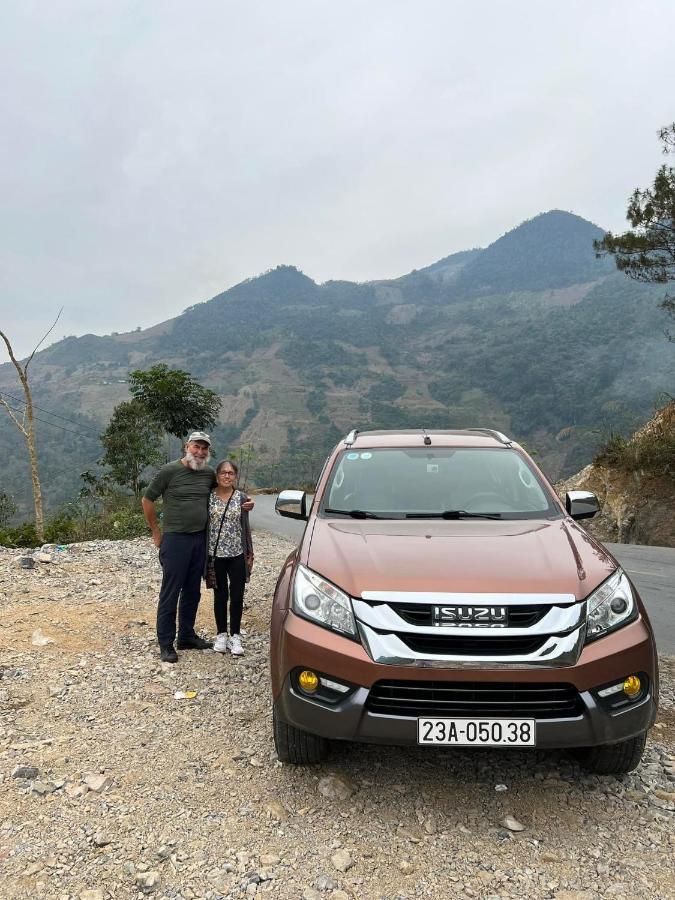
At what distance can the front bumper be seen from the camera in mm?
2465

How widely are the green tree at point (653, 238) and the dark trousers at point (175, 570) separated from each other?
17.0m

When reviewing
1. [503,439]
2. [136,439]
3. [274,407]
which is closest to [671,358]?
[274,407]

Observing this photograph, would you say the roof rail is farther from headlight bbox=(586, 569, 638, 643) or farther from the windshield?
headlight bbox=(586, 569, 638, 643)

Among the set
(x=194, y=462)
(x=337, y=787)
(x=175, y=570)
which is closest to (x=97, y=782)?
(x=337, y=787)

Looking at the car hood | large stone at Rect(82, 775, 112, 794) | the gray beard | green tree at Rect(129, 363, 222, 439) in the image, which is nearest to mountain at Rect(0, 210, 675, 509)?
green tree at Rect(129, 363, 222, 439)

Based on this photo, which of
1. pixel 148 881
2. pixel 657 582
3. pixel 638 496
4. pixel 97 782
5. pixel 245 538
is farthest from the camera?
pixel 638 496

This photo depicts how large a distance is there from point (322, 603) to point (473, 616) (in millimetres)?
649

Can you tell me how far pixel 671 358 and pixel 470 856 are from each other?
12118 cm

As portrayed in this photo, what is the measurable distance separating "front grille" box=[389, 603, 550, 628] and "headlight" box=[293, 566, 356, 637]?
207 millimetres

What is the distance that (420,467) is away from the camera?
13.3ft

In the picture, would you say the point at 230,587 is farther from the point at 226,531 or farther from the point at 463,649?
the point at 463,649

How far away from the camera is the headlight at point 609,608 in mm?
2605

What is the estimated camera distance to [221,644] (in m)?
4.91

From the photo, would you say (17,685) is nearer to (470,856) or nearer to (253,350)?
(470,856)
